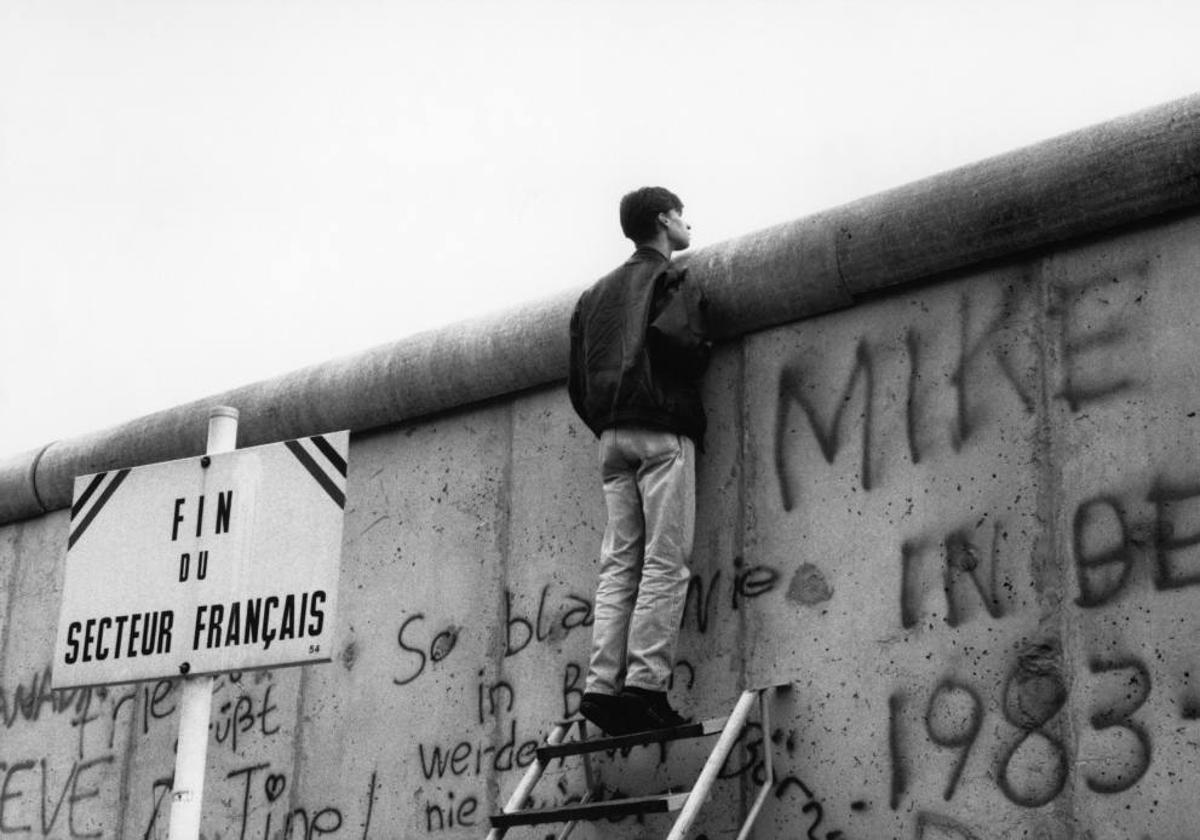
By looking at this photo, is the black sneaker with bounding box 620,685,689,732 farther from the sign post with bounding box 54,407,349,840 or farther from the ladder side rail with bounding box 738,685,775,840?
the sign post with bounding box 54,407,349,840

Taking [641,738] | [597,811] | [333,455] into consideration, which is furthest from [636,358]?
[333,455]

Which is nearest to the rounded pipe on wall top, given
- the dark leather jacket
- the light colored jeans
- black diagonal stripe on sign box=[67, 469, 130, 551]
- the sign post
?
the dark leather jacket

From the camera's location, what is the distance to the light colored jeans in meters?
6.20

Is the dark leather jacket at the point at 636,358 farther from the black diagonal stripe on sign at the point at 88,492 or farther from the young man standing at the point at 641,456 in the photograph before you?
the black diagonal stripe on sign at the point at 88,492

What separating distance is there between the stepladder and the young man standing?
0.14 m

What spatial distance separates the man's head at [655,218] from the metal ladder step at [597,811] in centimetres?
215

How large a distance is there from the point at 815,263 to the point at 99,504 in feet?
9.09

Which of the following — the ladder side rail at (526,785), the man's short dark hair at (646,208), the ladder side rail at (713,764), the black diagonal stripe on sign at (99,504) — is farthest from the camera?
the man's short dark hair at (646,208)

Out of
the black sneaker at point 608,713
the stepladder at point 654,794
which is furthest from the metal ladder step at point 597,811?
the black sneaker at point 608,713

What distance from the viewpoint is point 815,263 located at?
6406 mm

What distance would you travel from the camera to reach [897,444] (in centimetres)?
609

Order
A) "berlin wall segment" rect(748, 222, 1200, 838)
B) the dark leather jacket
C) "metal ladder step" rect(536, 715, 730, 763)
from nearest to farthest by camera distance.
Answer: "berlin wall segment" rect(748, 222, 1200, 838) < "metal ladder step" rect(536, 715, 730, 763) < the dark leather jacket

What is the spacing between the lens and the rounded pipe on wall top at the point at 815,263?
5.68m

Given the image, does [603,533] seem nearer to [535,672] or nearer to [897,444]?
[535,672]
